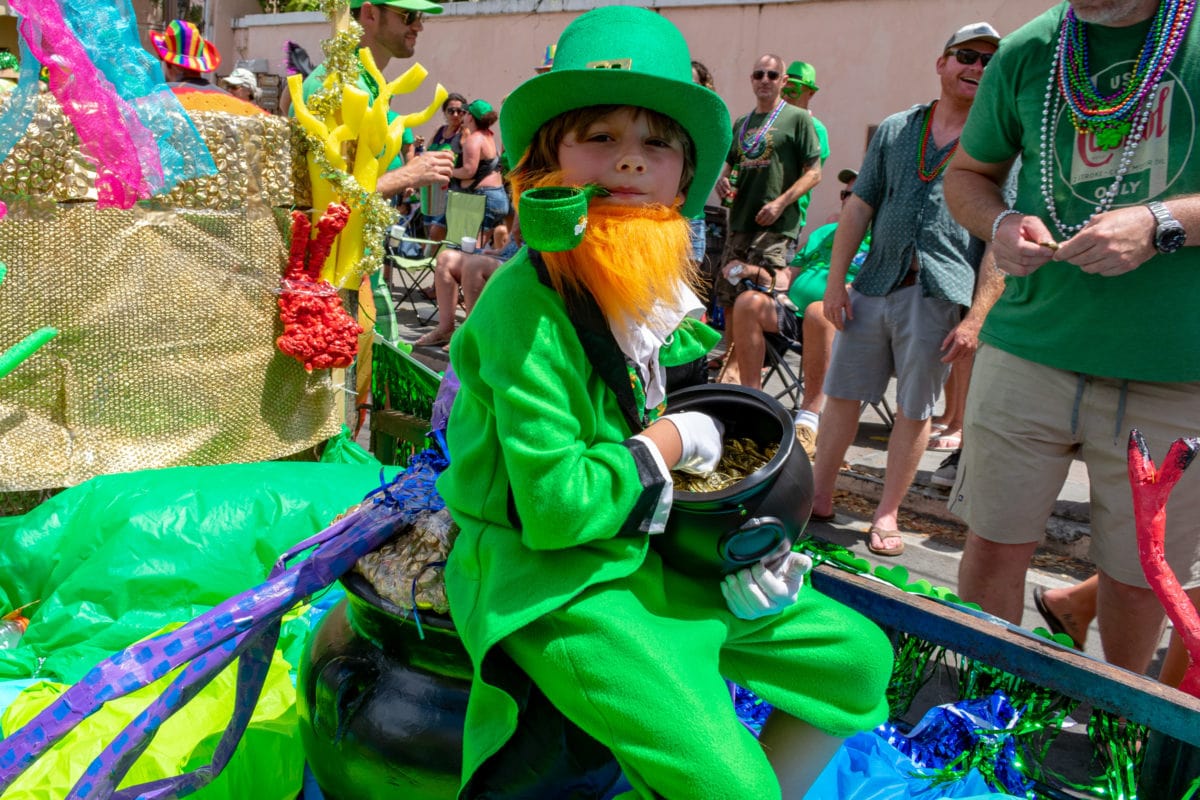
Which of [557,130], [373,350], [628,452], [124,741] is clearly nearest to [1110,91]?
[557,130]

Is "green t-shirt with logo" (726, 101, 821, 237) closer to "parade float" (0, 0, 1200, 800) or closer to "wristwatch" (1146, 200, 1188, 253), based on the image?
"parade float" (0, 0, 1200, 800)

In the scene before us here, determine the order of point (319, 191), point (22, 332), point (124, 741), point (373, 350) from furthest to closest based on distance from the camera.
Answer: point (373, 350), point (319, 191), point (22, 332), point (124, 741)

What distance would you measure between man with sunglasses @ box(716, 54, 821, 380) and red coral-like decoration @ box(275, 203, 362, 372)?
9.56 feet

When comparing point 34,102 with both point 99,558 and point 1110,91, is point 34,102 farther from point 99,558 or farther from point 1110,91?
point 1110,91

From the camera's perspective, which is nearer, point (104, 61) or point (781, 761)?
point (781, 761)

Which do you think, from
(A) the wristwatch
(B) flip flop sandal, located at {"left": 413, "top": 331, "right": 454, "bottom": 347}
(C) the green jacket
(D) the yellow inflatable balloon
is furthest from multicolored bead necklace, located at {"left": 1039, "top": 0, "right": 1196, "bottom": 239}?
(B) flip flop sandal, located at {"left": 413, "top": 331, "right": 454, "bottom": 347}

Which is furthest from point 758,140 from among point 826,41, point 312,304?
point 826,41

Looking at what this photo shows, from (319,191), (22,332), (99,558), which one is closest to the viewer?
(99,558)

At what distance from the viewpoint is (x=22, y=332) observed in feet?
9.75

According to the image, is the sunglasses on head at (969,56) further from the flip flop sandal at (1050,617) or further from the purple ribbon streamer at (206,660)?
the purple ribbon streamer at (206,660)

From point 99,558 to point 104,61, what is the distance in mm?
1406

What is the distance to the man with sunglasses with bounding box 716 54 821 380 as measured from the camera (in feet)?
19.7

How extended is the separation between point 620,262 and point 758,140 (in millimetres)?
4843

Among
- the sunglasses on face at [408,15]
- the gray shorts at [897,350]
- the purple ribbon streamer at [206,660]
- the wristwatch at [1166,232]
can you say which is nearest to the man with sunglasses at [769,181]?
the gray shorts at [897,350]
